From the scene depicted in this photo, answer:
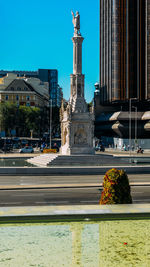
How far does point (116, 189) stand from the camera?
12250 millimetres

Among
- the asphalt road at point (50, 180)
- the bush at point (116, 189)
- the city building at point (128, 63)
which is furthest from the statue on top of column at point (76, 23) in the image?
the city building at point (128, 63)

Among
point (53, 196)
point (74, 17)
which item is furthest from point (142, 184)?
point (74, 17)

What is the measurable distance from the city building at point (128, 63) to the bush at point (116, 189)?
88.3m

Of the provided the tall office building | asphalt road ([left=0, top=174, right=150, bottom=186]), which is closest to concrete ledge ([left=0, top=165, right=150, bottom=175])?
asphalt road ([left=0, top=174, right=150, bottom=186])

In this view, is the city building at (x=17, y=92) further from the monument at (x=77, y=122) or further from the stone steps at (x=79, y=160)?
the stone steps at (x=79, y=160)

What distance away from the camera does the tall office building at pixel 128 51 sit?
102812 mm

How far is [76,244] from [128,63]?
328 ft

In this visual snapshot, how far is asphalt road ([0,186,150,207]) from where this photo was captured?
1745 cm

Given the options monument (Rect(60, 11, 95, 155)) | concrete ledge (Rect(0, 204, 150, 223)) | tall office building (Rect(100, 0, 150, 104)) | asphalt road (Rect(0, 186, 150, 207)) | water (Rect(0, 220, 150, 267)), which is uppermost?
tall office building (Rect(100, 0, 150, 104))

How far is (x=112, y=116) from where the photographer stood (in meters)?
112

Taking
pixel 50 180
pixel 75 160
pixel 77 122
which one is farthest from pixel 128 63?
pixel 50 180

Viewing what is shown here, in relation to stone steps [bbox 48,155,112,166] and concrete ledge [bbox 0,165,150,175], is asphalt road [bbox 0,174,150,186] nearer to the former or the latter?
concrete ledge [bbox 0,165,150,175]

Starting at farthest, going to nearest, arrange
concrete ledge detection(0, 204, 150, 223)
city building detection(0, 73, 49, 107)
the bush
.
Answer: city building detection(0, 73, 49, 107), the bush, concrete ledge detection(0, 204, 150, 223)

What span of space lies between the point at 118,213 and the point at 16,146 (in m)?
70.1
